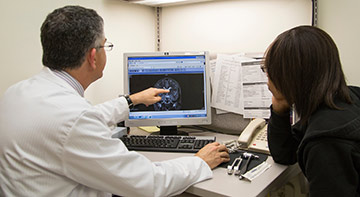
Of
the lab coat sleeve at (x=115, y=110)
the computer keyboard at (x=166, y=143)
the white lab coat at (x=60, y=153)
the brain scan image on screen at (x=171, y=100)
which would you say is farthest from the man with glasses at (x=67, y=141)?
the brain scan image on screen at (x=171, y=100)

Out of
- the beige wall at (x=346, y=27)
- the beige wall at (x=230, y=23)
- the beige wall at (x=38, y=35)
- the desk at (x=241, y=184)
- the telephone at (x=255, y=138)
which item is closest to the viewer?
the desk at (x=241, y=184)

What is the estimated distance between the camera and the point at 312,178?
78 cm

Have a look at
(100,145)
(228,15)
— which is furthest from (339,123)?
(228,15)

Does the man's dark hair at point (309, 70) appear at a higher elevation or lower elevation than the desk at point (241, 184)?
higher

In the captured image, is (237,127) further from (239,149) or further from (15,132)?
(15,132)

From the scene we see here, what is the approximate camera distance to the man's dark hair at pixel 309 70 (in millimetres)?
833

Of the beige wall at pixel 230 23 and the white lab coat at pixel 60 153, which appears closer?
the white lab coat at pixel 60 153

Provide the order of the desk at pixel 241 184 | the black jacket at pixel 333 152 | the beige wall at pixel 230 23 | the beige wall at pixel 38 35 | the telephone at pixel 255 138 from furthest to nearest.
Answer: the beige wall at pixel 230 23 < the beige wall at pixel 38 35 < the telephone at pixel 255 138 < the desk at pixel 241 184 < the black jacket at pixel 333 152

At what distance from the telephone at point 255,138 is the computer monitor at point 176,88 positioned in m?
0.23

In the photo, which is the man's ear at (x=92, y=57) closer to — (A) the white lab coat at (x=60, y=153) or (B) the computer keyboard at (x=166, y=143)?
(A) the white lab coat at (x=60, y=153)

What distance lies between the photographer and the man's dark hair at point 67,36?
2.97 ft

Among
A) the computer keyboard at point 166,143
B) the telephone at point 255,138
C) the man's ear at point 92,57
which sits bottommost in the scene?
the computer keyboard at point 166,143

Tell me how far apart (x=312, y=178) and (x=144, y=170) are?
18.1 inches

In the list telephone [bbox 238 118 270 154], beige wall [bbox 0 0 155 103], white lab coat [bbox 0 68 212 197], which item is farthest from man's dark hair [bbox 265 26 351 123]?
beige wall [bbox 0 0 155 103]
